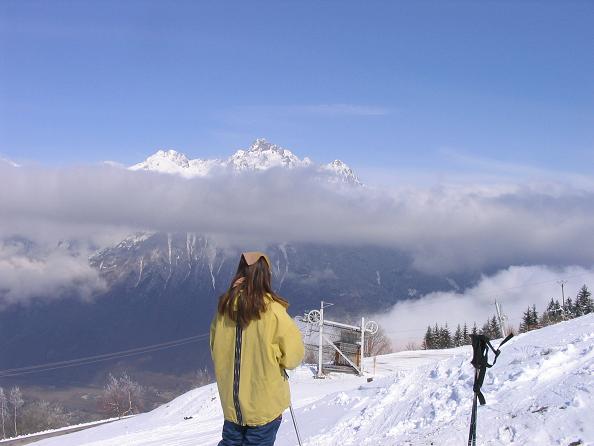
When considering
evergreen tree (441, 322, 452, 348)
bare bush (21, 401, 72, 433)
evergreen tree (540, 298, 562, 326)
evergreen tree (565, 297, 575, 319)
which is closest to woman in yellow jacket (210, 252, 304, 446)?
evergreen tree (540, 298, 562, 326)

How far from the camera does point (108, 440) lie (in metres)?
20.8

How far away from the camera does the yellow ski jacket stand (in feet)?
18.4

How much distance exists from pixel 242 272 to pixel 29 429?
386 ft

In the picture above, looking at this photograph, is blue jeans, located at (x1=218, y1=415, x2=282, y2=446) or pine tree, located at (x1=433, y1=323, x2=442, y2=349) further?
pine tree, located at (x1=433, y1=323, x2=442, y2=349)

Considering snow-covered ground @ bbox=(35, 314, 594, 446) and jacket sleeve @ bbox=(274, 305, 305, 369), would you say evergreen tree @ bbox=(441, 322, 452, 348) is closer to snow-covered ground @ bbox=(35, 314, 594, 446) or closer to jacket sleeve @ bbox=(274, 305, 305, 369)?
snow-covered ground @ bbox=(35, 314, 594, 446)

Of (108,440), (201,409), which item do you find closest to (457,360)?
(108,440)

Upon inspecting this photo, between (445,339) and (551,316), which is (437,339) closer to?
(445,339)

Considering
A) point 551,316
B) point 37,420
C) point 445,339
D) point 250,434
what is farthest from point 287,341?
point 37,420

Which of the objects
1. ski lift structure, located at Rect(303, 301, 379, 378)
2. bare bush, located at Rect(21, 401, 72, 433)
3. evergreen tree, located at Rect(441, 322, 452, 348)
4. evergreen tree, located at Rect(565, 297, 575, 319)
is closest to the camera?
ski lift structure, located at Rect(303, 301, 379, 378)

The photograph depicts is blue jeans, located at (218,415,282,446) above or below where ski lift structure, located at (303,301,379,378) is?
above

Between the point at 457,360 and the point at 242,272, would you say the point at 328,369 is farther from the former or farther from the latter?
the point at 242,272

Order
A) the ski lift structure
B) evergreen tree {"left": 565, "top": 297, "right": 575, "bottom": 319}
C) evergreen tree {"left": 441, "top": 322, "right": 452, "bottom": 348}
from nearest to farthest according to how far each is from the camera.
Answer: the ski lift structure, evergreen tree {"left": 565, "top": 297, "right": 575, "bottom": 319}, evergreen tree {"left": 441, "top": 322, "right": 452, "bottom": 348}

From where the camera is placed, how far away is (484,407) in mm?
9227

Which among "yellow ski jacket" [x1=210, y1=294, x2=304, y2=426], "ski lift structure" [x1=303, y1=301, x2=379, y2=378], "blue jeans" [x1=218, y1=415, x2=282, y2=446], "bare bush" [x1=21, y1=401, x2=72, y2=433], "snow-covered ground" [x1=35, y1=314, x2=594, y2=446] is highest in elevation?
"yellow ski jacket" [x1=210, y1=294, x2=304, y2=426]
